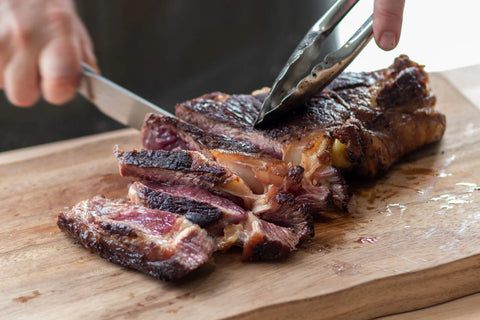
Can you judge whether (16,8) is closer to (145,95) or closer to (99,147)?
(99,147)

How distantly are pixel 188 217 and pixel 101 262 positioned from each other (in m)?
0.49

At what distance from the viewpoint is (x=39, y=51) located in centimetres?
309

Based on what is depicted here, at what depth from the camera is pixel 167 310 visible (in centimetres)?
241

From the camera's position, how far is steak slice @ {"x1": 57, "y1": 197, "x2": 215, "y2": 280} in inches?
101

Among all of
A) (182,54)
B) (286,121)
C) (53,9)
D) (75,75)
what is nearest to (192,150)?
(286,121)

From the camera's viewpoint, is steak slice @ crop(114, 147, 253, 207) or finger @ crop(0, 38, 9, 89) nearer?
steak slice @ crop(114, 147, 253, 207)

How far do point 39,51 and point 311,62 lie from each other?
1546mm

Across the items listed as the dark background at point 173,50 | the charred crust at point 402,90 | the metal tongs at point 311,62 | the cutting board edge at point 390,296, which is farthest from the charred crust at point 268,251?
the dark background at point 173,50

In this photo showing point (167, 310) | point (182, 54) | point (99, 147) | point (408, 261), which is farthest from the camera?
point (182, 54)

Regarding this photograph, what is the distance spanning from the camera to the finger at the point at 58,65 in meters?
3.04

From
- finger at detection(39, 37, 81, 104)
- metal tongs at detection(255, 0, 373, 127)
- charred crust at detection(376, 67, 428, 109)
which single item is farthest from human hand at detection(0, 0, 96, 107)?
charred crust at detection(376, 67, 428, 109)

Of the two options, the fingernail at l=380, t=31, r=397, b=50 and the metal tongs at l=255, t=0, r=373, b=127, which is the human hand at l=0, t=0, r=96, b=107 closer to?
the metal tongs at l=255, t=0, r=373, b=127

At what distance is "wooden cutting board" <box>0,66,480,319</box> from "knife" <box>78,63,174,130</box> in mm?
441

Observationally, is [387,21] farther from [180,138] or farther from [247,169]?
[180,138]
